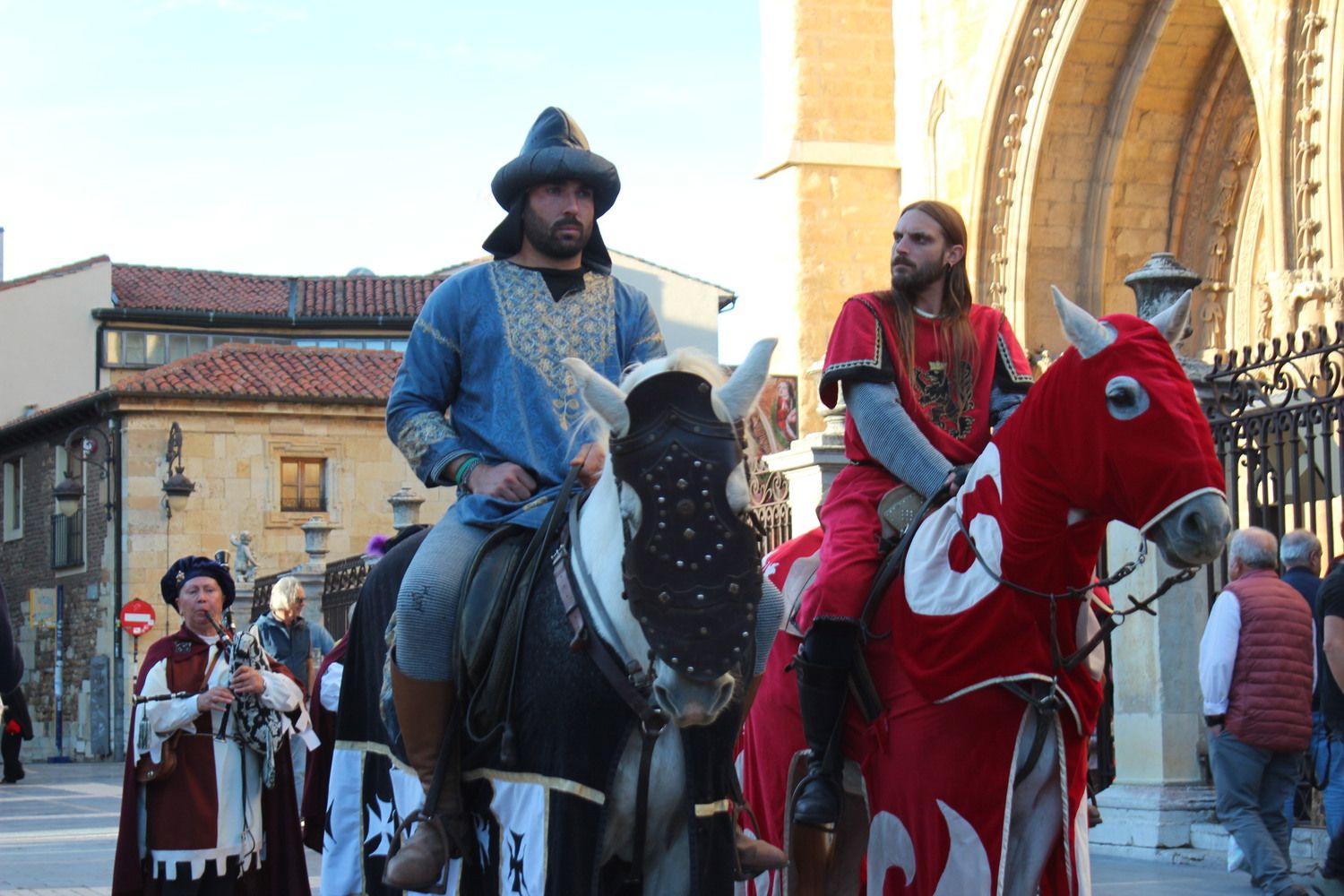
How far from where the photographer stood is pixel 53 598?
47625mm

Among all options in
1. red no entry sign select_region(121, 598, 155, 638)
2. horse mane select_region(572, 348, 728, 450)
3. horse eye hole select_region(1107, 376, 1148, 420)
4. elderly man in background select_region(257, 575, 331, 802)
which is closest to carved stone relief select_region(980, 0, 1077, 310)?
elderly man in background select_region(257, 575, 331, 802)

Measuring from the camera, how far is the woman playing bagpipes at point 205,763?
8859 mm

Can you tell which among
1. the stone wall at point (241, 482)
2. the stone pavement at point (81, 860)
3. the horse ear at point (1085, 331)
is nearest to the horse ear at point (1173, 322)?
the horse ear at point (1085, 331)

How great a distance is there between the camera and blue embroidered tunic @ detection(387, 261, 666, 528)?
5.28 meters

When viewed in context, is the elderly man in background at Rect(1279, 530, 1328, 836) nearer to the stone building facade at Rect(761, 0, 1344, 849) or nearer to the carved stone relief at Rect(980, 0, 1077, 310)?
the stone building facade at Rect(761, 0, 1344, 849)

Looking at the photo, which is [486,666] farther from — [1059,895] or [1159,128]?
[1159,128]

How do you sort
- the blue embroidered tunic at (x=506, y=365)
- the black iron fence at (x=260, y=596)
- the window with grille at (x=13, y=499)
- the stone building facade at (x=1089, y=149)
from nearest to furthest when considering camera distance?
the blue embroidered tunic at (x=506, y=365)
the stone building facade at (x=1089, y=149)
the black iron fence at (x=260, y=596)
the window with grille at (x=13, y=499)

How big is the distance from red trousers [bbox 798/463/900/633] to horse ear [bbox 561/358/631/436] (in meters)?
1.60

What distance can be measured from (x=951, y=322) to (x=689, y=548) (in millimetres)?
2315

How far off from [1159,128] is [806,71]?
6723mm

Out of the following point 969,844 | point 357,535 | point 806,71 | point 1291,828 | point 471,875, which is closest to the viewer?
point 471,875

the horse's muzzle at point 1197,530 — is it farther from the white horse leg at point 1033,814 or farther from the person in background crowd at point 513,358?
the person in background crowd at point 513,358

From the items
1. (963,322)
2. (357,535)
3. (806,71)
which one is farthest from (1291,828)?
(357,535)

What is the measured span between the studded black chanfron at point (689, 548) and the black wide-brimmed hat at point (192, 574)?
547 cm
